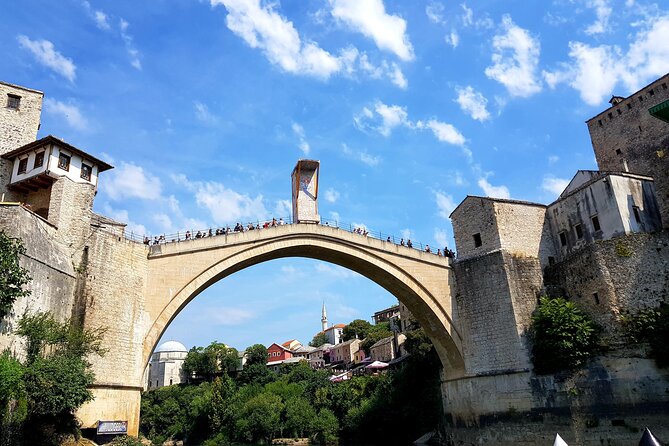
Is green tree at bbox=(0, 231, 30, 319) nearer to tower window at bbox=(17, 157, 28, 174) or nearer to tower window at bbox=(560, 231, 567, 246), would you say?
tower window at bbox=(17, 157, 28, 174)

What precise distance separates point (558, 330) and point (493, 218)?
15.7 ft

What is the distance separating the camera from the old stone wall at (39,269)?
466 inches

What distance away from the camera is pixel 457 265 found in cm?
2058

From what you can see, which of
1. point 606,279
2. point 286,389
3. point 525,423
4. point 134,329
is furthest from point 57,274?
point 286,389

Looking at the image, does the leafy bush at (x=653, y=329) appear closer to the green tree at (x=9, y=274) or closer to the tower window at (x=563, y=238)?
the tower window at (x=563, y=238)

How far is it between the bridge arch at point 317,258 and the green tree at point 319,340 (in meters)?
57.3

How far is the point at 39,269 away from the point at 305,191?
10178 mm

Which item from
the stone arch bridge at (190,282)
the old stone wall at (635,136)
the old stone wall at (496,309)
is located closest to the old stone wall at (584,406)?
the old stone wall at (496,309)

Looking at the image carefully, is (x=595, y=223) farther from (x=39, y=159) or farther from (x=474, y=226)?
(x=39, y=159)

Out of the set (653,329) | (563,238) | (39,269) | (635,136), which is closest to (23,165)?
(39,269)

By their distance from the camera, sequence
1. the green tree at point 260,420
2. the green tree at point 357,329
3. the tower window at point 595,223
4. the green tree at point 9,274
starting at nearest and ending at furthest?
the green tree at point 9,274
the tower window at point 595,223
the green tree at point 260,420
the green tree at point 357,329

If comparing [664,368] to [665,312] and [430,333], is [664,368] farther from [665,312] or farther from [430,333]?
[430,333]

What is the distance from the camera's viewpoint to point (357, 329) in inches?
2383

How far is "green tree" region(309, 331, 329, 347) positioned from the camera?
76.6 meters
